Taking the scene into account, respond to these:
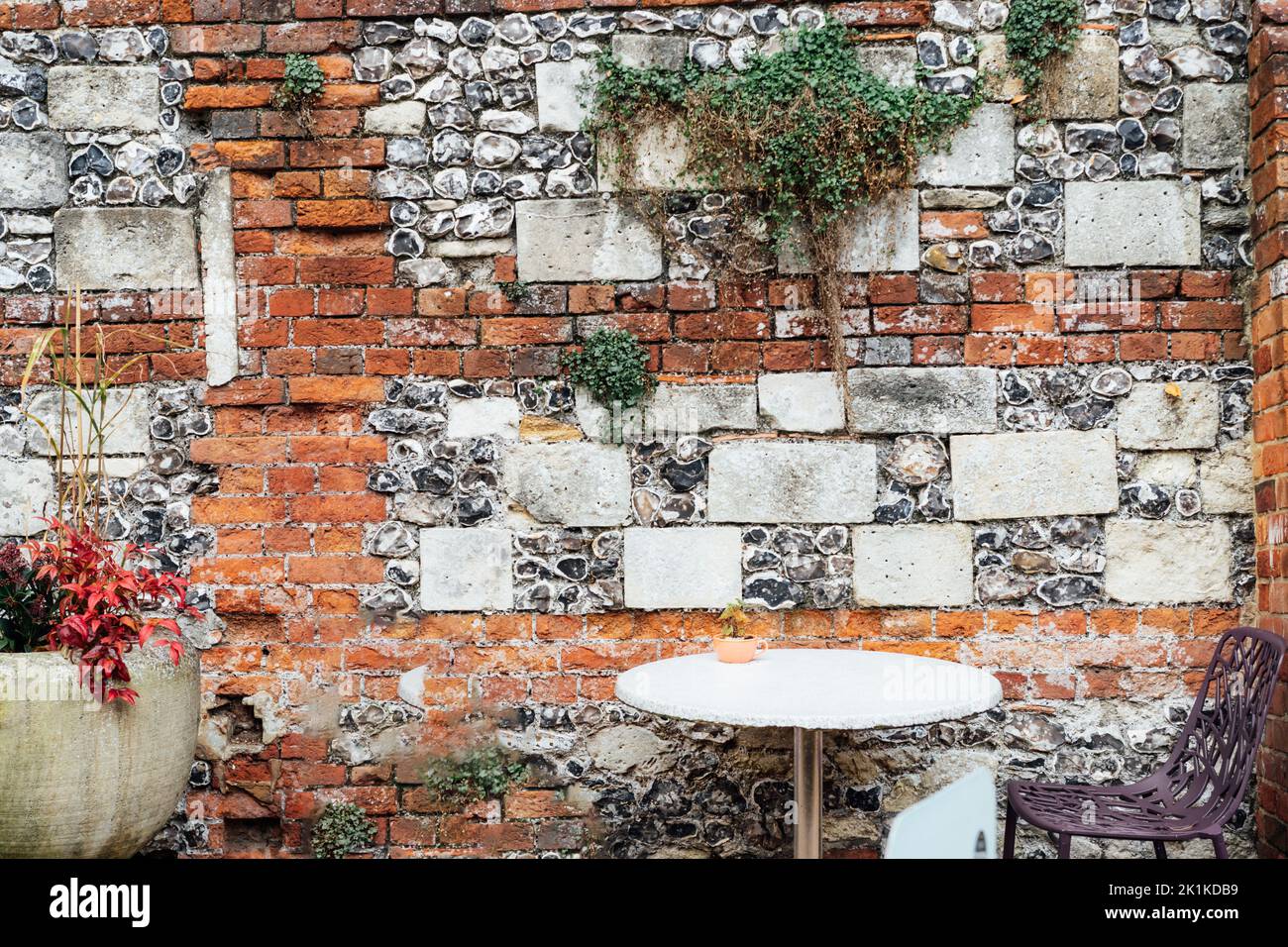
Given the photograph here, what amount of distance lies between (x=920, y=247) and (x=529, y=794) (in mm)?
2110

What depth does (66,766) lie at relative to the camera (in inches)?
94.0

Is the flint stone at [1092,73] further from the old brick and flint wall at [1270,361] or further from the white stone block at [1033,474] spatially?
the white stone block at [1033,474]

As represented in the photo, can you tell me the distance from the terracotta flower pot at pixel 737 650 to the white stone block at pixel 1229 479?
5.06ft

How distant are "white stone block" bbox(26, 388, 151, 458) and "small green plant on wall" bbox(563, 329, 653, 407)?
1.38 meters

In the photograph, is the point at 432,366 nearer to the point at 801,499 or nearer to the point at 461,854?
the point at 801,499

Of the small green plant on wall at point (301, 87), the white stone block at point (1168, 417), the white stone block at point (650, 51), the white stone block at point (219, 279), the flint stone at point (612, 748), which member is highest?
the white stone block at point (650, 51)

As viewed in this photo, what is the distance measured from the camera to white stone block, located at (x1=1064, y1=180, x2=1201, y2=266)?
2.95m

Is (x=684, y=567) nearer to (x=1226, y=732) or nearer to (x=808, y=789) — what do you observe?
(x=808, y=789)

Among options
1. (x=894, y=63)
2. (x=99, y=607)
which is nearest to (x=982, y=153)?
(x=894, y=63)

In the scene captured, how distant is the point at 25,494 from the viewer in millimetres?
3059

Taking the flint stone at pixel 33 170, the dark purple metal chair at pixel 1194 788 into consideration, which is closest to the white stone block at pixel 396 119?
the flint stone at pixel 33 170

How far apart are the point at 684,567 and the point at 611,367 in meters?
0.66

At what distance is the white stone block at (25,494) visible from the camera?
305cm

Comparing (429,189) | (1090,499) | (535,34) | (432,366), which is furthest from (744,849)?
(535,34)
